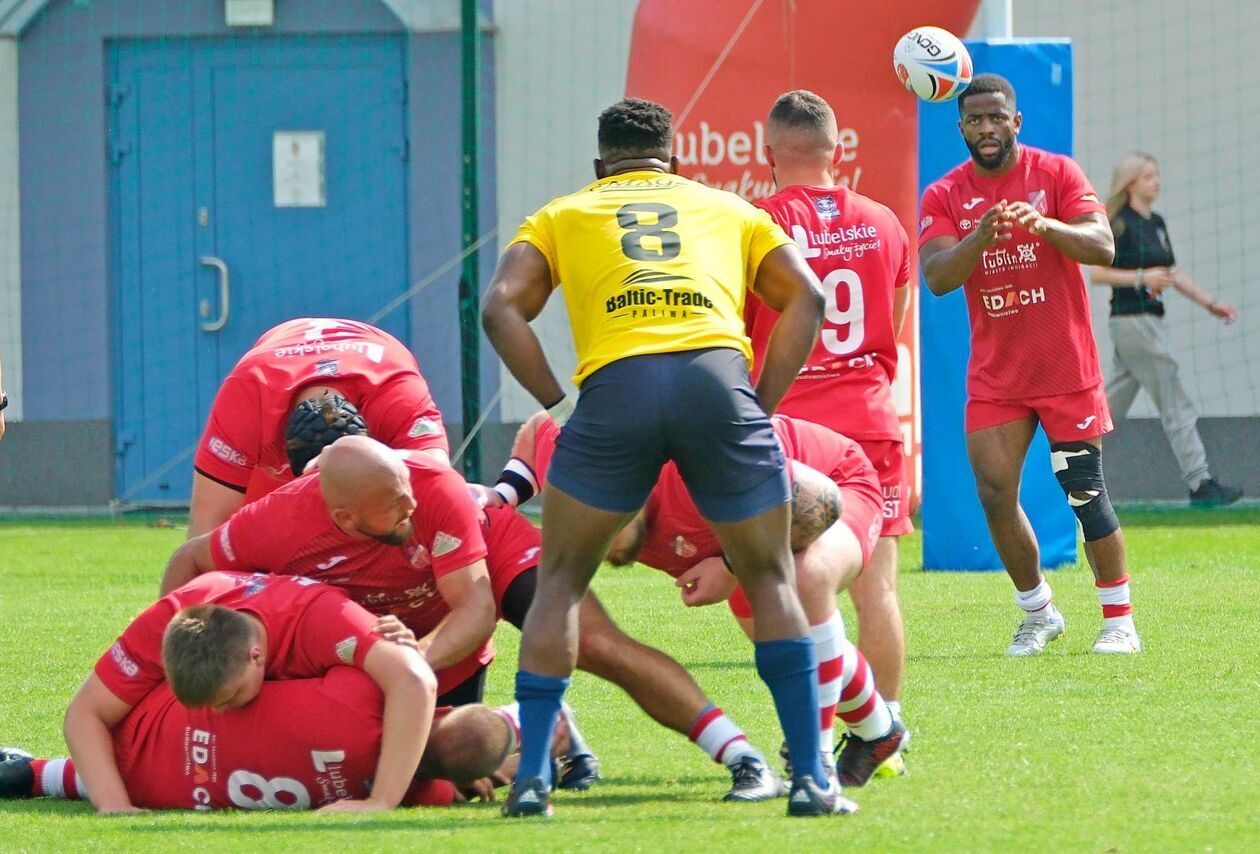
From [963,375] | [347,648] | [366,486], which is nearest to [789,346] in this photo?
[366,486]

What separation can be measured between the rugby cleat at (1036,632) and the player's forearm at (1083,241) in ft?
4.52

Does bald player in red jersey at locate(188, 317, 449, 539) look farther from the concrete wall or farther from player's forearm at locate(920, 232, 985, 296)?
the concrete wall

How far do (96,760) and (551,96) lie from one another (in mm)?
10580

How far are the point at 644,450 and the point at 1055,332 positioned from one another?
3.68 meters

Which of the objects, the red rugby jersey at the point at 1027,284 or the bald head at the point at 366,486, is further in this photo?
the red rugby jersey at the point at 1027,284

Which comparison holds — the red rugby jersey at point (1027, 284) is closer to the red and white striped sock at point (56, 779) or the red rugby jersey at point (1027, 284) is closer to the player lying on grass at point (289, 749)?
the player lying on grass at point (289, 749)

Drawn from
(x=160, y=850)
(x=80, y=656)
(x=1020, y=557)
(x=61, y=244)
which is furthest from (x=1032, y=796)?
(x=61, y=244)

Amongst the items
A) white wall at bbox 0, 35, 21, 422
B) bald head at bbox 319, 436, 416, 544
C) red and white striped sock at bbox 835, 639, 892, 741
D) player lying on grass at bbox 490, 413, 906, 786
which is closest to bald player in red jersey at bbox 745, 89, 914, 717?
player lying on grass at bbox 490, 413, 906, 786

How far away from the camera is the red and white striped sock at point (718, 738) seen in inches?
207

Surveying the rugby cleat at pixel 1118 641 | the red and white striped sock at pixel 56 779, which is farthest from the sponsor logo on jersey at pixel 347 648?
the rugby cleat at pixel 1118 641

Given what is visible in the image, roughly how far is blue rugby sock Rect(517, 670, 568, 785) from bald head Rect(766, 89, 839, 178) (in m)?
2.23

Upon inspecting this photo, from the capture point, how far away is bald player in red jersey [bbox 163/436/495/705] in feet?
17.3

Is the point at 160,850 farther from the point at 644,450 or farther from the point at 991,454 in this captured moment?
the point at 991,454

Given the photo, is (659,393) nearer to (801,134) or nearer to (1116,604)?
(801,134)
